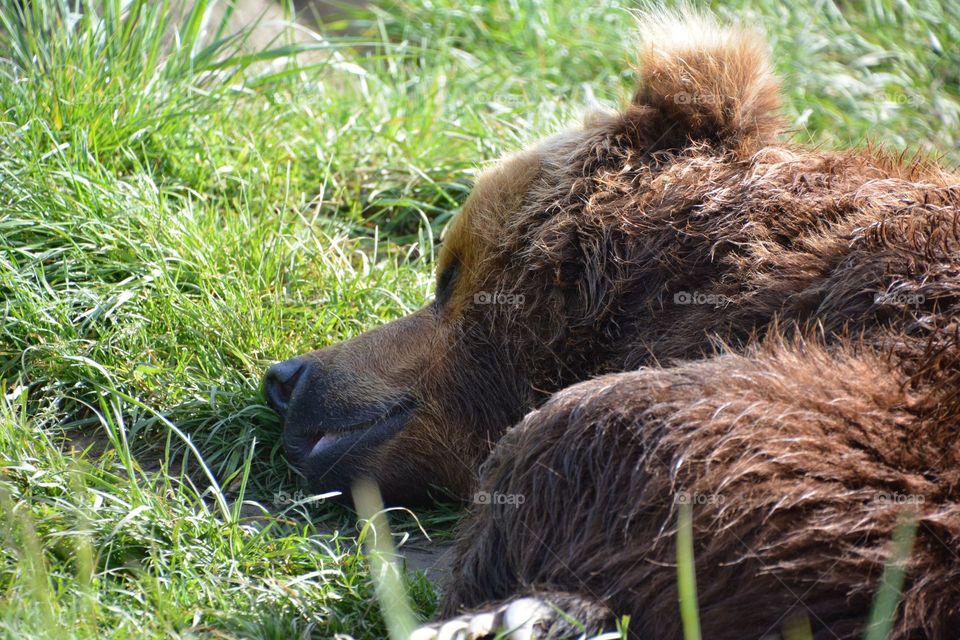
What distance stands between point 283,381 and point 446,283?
0.74 meters

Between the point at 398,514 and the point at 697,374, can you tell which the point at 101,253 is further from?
the point at 697,374

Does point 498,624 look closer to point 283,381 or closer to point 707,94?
point 283,381

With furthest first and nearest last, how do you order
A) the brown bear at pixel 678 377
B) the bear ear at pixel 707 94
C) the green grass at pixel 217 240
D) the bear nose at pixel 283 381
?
the bear nose at pixel 283 381, the bear ear at pixel 707 94, the green grass at pixel 217 240, the brown bear at pixel 678 377

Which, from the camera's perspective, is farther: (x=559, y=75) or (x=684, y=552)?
(x=559, y=75)

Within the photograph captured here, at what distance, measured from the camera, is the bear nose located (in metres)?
4.28

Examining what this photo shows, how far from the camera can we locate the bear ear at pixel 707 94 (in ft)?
13.4

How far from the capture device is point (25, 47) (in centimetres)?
550

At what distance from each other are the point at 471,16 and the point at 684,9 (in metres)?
3.68

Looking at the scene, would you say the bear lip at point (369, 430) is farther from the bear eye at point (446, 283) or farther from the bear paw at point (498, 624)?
the bear paw at point (498, 624)

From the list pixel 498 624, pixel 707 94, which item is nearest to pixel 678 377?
pixel 498 624

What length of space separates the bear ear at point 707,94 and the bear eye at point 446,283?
92cm

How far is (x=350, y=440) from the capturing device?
417 cm

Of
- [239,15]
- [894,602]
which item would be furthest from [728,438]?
[239,15]

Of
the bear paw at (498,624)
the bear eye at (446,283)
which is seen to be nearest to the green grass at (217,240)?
the bear paw at (498,624)
